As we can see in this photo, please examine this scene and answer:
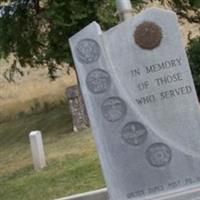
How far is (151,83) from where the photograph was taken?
27.9 feet

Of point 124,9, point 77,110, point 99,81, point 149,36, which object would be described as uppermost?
point 124,9

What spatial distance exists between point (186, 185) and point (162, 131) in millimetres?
679

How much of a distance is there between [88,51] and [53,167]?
6.75 meters

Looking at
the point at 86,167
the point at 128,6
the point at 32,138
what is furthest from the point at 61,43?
the point at 128,6

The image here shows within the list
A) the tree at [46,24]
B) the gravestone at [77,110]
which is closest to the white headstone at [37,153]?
the gravestone at [77,110]

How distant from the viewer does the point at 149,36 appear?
28.1ft

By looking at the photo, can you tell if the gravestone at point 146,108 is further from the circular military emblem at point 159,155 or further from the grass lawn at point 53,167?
the grass lawn at point 53,167

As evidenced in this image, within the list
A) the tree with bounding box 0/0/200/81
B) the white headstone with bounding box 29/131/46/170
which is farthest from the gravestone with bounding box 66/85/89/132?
the white headstone with bounding box 29/131/46/170

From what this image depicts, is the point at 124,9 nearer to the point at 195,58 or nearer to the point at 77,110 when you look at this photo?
the point at 77,110

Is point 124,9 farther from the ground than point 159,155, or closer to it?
farther from the ground

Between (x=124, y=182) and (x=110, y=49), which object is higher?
(x=110, y=49)

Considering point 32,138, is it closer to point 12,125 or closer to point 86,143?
point 86,143

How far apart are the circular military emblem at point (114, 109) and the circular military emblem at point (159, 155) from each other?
514 mm

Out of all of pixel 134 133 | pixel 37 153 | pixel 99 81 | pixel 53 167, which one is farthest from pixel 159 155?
pixel 37 153
